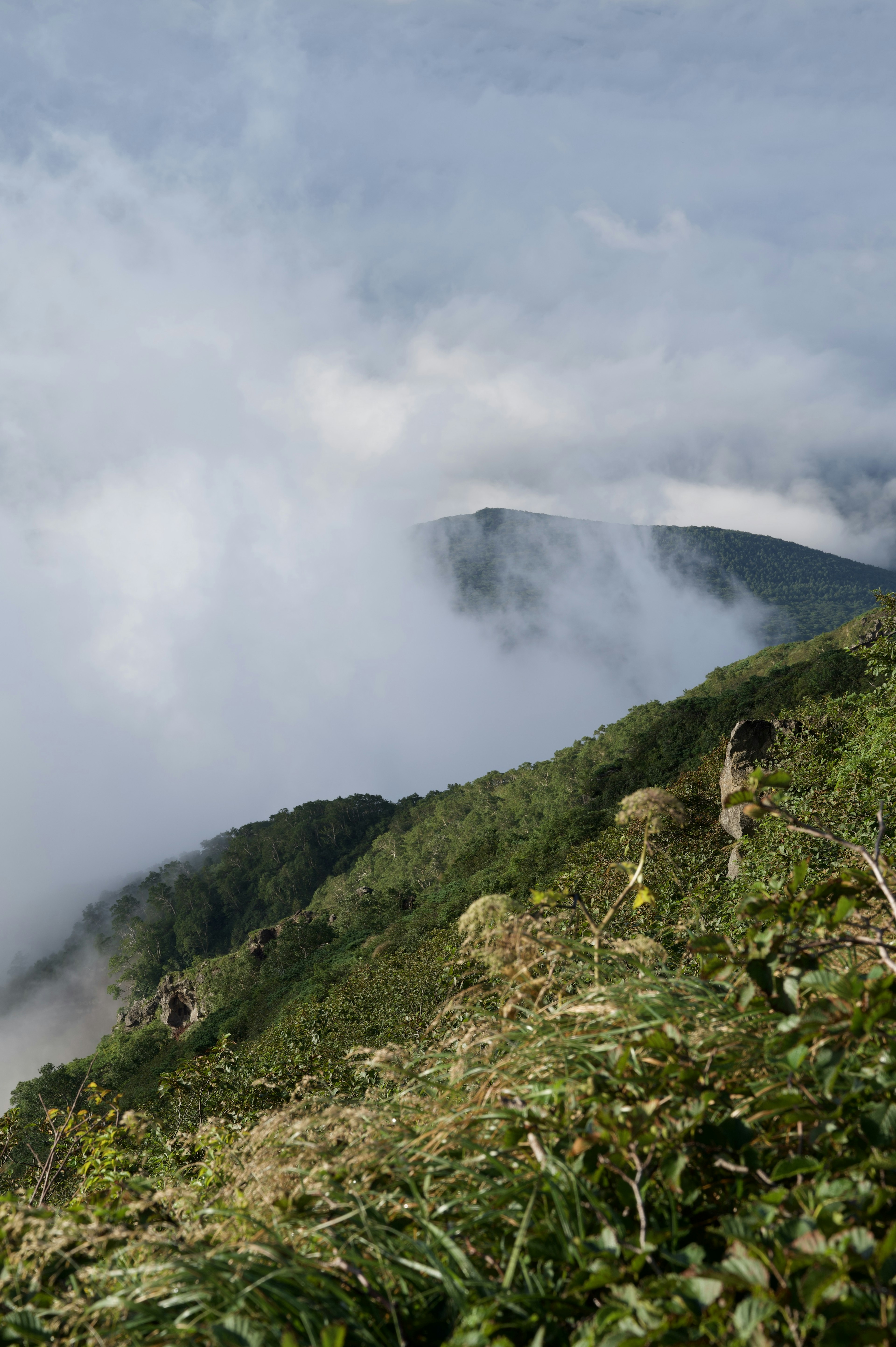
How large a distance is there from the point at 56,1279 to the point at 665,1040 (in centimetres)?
149

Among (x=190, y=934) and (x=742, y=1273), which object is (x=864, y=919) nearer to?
(x=742, y=1273)

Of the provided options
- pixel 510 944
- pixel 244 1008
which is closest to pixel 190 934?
pixel 244 1008

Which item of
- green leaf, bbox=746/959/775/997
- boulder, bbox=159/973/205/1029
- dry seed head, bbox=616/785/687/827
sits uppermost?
dry seed head, bbox=616/785/687/827

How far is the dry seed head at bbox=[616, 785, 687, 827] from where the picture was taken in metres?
2.56

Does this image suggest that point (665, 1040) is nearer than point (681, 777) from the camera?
Yes

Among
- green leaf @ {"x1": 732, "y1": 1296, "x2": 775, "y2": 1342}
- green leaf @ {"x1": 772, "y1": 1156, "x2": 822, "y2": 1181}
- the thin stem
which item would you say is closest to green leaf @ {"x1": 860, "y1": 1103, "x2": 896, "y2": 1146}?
green leaf @ {"x1": 772, "y1": 1156, "x2": 822, "y2": 1181}

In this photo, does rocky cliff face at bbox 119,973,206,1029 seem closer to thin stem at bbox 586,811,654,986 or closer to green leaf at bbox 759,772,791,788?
thin stem at bbox 586,811,654,986

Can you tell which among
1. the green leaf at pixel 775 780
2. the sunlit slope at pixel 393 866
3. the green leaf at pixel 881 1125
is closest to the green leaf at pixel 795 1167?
the green leaf at pixel 881 1125

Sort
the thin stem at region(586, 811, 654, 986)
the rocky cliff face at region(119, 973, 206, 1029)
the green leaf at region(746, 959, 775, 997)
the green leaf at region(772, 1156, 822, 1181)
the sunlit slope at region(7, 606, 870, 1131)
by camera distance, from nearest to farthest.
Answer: the green leaf at region(772, 1156, 822, 1181)
the green leaf at region(746, 959, 775, 997)
the thin stem at region(586, 811, 654, 986)
the sunlit slope at region(7, 606, 870, 1131)
the rocky cliff face at region(119, 973, 206, 1029)

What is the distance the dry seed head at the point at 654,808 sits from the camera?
8.41 ft

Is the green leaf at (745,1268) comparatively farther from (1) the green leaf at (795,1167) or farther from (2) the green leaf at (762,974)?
(2) the green leaf at (762,974)

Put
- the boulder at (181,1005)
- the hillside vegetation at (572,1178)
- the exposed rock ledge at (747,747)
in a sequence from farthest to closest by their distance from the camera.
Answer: the boulder at (181,1005) → the exposed rock ledge at (747,747) → the hillside vegetation at (572,1178)

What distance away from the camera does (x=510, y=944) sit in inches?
96.8

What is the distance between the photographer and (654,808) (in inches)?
100
